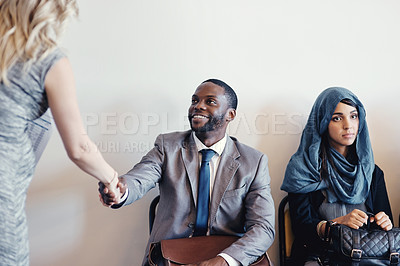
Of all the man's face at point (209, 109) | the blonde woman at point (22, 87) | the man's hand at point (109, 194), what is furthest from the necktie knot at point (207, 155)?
the blonde woman at point (22, 87)

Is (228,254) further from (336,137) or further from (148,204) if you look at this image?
(336,137)

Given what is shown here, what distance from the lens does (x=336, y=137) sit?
238 cm

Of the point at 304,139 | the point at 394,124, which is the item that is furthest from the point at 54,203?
the point at 394,124

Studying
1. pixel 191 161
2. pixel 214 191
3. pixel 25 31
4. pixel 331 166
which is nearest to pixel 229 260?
pixel 214 191

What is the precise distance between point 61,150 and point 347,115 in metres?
1.65

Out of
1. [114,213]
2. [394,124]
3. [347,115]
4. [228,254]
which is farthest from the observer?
[394,124]

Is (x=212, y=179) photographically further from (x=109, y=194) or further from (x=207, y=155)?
(x=109, y=194)

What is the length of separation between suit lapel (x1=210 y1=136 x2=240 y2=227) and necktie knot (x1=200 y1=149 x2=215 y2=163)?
2.4 inches

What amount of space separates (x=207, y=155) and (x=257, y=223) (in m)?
0.43

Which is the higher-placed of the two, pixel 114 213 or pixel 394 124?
pixel 394 124

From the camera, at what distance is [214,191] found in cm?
215

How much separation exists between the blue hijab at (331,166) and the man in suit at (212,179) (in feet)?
0.75

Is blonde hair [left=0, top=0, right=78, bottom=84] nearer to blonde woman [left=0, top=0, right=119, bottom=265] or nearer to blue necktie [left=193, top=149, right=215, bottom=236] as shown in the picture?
blonde woman [left=0, top=0, right=119, bottom=265]

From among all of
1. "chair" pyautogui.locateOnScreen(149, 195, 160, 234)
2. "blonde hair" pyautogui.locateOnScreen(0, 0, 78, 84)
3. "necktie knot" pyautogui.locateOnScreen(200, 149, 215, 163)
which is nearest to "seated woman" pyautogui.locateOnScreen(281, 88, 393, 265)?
"necktie knot" pyautogui.locateOnScreen(200, 149, 215, 163)
